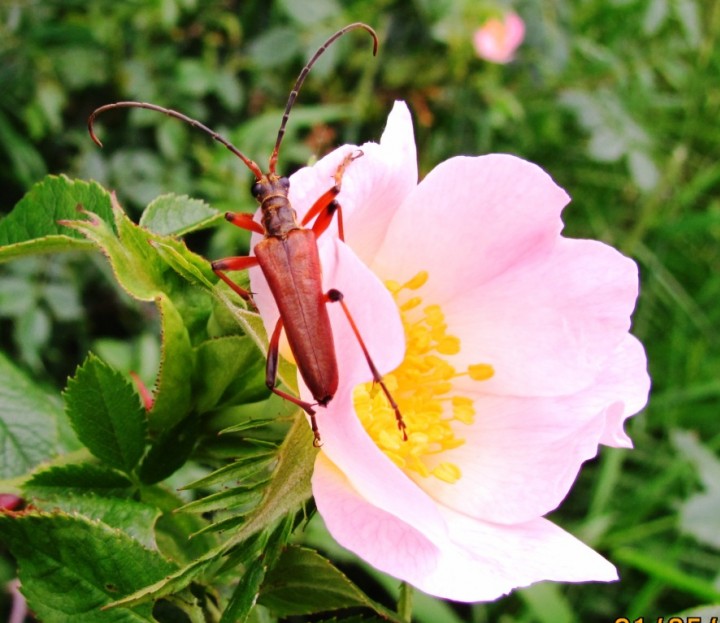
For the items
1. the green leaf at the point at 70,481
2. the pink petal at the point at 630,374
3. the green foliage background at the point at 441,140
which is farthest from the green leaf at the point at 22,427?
the green foliage background at the point at 441,140

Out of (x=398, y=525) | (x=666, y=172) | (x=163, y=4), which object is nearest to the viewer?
(x=398, y=525)

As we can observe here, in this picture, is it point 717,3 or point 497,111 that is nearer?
point 497,111

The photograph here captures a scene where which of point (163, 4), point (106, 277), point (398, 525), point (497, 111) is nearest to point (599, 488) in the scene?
point (497, 111)

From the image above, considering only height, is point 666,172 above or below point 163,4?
below

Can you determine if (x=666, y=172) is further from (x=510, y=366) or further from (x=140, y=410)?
(x=140, y=410)

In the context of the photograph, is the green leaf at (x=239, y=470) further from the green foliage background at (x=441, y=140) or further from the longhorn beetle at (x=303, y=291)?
the green foliage background at (x=441, y=140)

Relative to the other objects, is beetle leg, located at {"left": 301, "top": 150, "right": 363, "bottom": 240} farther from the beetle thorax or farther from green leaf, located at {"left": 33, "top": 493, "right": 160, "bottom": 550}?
green leaf, located at {"left": 33, "top": 493, "right": 160, "bottom": 550}

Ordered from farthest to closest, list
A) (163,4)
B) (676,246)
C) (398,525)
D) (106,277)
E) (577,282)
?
(676,246), (106,277), (163,4), (577,282), (398,525)
